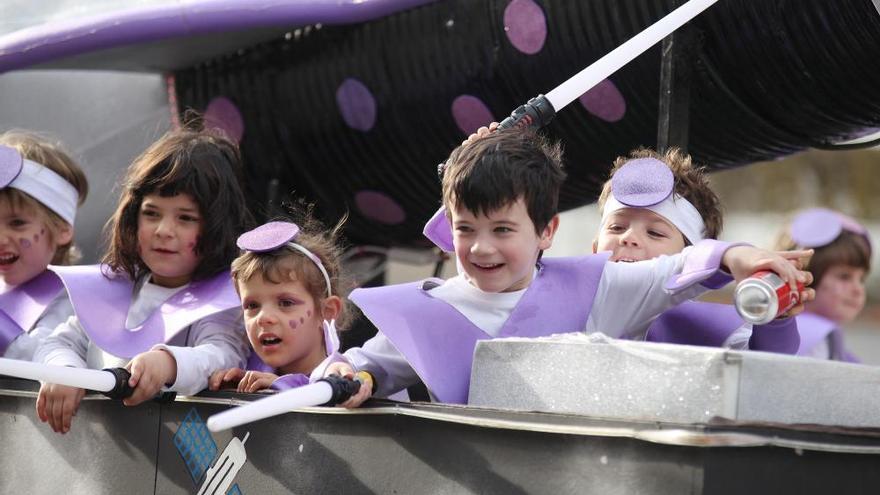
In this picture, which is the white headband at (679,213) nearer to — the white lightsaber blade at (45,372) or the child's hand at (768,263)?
the child's hand at (768,263)

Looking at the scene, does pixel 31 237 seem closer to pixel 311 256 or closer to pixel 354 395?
pixel 311 256

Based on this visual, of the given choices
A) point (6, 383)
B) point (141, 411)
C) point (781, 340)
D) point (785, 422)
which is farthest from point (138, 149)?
point (785, 422)

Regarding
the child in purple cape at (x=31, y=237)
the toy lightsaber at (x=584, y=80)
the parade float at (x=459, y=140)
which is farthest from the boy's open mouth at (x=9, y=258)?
the toy lightsaber at (x=584, y=80)

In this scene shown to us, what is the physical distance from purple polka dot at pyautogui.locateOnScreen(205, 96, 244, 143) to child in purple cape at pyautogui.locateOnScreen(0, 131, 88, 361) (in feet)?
2.21

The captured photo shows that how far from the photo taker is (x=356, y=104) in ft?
11.5

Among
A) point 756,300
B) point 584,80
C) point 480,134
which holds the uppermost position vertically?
point 584,80

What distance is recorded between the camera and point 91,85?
394 cm

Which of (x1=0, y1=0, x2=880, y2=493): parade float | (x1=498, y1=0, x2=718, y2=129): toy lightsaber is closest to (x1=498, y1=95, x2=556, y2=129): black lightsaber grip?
(x1=498, y1=0, x2=718, y2=129): toy lightsaber

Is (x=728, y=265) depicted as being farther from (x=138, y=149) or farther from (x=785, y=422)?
(x=138, y=149)

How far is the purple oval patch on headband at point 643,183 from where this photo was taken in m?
2.33

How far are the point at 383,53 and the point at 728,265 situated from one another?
5.77 ft

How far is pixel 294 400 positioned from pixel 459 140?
1777 mm

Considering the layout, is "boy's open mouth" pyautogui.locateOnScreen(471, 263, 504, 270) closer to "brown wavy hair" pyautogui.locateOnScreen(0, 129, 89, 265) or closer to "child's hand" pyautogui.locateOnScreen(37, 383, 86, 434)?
"child's hand" pyautogui.locateOnScreen(37, 383, 86, 434)

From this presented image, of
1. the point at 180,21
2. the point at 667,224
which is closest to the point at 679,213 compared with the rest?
the point at 667,224
